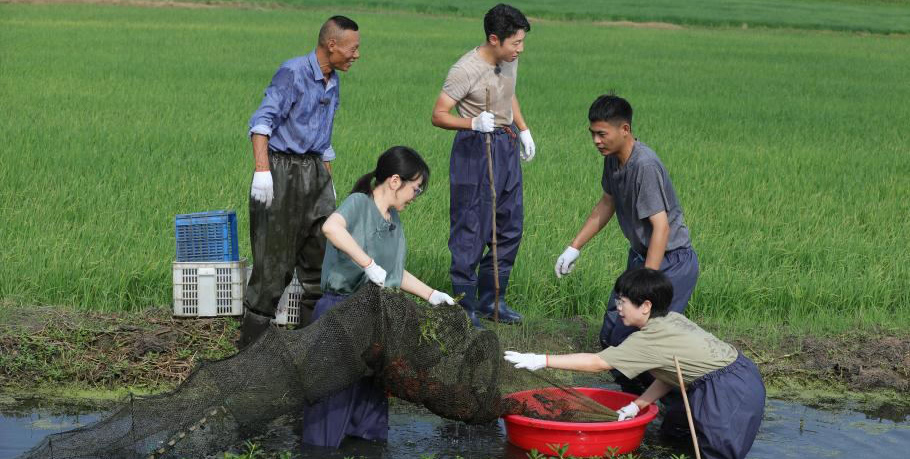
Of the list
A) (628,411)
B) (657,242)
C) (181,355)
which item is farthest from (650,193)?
(181,355)

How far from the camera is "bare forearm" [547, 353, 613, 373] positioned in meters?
4.76

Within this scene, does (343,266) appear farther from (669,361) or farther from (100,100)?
(100,100)

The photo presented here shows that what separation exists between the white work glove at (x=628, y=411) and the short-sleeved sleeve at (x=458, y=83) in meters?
2.27

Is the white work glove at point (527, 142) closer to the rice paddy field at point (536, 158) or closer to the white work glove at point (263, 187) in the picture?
the rice paddy field at point (536, 158)

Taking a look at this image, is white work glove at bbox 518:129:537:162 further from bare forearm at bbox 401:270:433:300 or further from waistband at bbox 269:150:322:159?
bare forearm at bbox 401:270:433:300

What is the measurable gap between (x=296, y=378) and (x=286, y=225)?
1403 mm

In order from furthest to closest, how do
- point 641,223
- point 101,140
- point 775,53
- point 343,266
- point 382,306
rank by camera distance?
1. point 775,53
2. point 101,140
3. point 641,223
4. point 343,266
5. point 382,306

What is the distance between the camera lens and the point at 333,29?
226 inches

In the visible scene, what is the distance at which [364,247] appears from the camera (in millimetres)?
4906

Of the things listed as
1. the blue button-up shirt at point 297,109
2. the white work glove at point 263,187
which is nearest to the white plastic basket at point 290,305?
the white work glove at point 263,187

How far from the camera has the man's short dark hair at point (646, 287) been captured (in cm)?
483

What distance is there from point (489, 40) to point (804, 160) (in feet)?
20.7

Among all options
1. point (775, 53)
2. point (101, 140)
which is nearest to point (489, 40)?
point (101, 140)

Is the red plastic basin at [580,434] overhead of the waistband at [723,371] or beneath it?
beneath
